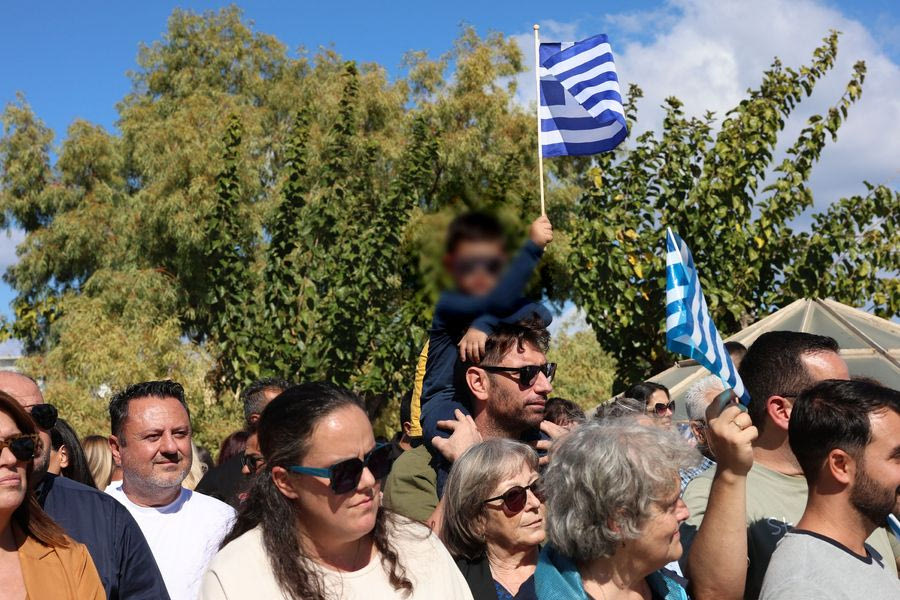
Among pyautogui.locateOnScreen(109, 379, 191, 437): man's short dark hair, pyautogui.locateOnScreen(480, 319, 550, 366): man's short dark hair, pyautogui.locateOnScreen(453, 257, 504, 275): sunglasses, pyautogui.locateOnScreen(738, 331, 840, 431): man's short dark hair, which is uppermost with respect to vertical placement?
pyautogui.locateOnScreen(453, 257, 504, 275): sunglasses

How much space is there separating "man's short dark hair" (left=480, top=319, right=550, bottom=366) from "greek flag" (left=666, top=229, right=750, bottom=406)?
1049 millimetres

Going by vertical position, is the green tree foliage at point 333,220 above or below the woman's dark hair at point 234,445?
above

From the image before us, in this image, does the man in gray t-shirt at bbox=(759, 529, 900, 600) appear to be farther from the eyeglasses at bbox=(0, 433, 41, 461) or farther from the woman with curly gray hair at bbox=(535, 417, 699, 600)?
the eyeglasses at bbox=(0, 433, 41, 461)

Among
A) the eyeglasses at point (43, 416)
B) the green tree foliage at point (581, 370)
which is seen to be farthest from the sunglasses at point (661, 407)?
the green tree foliage at point (581, 370)

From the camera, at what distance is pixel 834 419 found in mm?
3031

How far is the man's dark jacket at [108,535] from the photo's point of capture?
3350 mm

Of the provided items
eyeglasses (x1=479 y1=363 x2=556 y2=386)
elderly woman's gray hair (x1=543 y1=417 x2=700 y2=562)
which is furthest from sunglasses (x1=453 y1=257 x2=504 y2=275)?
elderly woman's gray hair (x1=543 y1=417 x2=700 y2=562)

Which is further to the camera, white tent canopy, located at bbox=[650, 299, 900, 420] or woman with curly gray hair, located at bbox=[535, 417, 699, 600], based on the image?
white tent canopy, located at bbox=[650, 299, 900, 420]

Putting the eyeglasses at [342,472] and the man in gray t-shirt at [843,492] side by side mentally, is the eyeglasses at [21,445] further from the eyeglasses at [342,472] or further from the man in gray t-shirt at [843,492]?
the man in gray t-shirt at [843,492]

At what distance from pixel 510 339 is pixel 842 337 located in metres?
6.47

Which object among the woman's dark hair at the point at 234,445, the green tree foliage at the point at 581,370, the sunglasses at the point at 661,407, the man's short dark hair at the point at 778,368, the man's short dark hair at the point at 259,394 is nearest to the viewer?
the man's short dark hair at the point at 778,368

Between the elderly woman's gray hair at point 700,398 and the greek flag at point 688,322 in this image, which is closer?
the greek flag at point 688,322

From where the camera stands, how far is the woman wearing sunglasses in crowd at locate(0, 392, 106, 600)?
2.94 meters

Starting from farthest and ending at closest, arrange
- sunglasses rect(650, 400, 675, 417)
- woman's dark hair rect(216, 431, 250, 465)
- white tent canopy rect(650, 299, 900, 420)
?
white tent canopy rect(650, 299, 900, 420), woman's dark hair rect(216, 431, 250, 465), sunglasses rect(650, 400, 675, 417)
